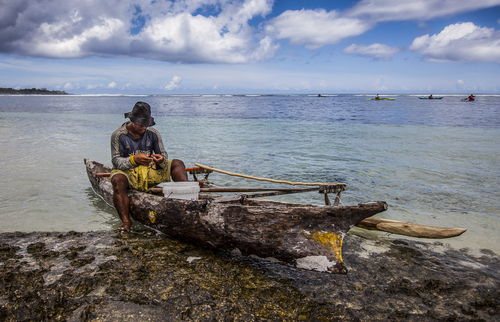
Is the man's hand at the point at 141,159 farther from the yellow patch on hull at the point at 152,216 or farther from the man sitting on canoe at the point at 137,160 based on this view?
the yellow patch on hull at the point at 152,216

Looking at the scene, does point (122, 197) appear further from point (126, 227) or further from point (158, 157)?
point (158, 157)

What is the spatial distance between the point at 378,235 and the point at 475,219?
7.58 feet

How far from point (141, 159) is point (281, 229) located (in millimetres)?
2608

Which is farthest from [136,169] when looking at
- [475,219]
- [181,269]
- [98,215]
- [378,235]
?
[475,219]

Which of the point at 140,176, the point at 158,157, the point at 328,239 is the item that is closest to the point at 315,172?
the point at 158,157

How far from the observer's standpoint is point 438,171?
30.4 ft

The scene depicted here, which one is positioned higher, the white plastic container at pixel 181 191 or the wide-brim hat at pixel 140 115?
the wide-brim hat at pixel 140 115

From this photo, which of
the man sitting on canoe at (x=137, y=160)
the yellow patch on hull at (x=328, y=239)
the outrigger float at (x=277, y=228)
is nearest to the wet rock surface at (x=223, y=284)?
the outrigger float at (x=277, y=228)

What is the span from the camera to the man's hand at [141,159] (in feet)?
15.6

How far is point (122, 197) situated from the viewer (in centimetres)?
482

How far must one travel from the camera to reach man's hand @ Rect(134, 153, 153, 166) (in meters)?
4.75

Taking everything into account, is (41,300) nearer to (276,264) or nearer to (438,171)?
(276,264)

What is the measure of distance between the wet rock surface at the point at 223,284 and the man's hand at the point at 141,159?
1247 mm

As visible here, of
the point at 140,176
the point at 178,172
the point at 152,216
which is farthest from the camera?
the point at 178,172
